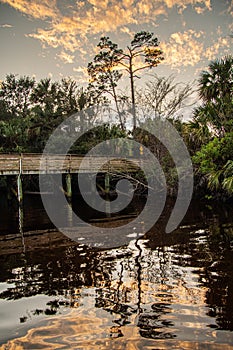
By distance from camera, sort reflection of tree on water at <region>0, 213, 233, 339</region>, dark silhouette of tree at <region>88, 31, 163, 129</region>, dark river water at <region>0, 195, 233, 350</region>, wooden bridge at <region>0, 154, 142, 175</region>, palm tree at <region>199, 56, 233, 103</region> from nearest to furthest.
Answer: dark river water at <region>0, 195, 233, 350</region>
reflection of tree on water at <region>0, 213, 233, 339</region>
palm tree at <region>199, 56, 233, 103</region>
wooden bridge at <region>0, 154, 142, 175</region>
dark silhouette of tree at <region>88, 31, 163, 129</region>

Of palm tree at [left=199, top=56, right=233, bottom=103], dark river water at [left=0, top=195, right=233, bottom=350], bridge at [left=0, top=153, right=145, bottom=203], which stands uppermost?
palm tree at [left=199, top=56, right=233, bottom=103]

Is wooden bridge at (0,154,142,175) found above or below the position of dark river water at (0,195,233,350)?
above

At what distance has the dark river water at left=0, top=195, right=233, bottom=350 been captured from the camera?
3262 millimetres

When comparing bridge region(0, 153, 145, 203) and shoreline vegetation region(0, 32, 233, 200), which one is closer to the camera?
shoreline vegetation region(0, 32, 233, 200)

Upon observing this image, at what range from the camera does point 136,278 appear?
5117 millimetres

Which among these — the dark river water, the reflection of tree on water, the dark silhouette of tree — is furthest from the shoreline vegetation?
the dark river water

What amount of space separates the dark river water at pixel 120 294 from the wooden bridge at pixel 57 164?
10281mm

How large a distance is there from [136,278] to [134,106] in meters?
20.7

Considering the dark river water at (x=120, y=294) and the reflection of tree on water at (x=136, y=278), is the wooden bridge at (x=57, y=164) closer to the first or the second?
the dark river water at (x=120, y=294)

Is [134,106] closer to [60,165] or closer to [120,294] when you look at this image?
[60,165]

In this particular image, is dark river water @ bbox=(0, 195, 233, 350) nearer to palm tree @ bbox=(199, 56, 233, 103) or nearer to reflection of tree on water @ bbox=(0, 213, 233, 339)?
reflection of tree on water @ bbox=(0, 213, 233, 339)

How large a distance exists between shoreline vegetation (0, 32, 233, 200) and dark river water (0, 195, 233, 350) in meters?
7.02

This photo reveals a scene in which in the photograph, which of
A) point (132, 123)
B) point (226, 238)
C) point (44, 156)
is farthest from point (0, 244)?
point (132, 123)

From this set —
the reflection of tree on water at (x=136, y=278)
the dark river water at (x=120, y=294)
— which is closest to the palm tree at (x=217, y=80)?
the dark river water at (x=120, y=294)
